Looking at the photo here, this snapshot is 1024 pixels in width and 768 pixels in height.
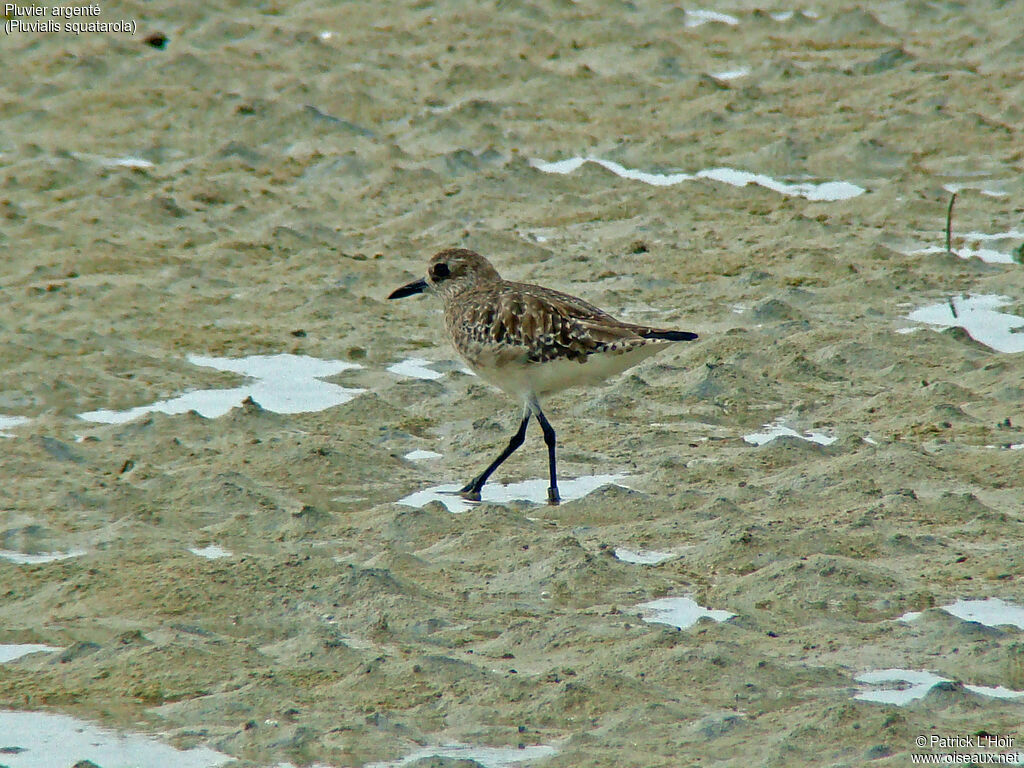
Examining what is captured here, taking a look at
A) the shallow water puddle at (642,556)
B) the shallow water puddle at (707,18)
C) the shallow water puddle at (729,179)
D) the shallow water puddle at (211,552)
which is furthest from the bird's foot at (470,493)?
the shallow water puddle at (707,18)

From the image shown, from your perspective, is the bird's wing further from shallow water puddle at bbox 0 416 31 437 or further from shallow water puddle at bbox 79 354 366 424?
shallow water puddle at bbox 0 416 31 437

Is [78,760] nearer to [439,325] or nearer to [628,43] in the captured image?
[439,325]

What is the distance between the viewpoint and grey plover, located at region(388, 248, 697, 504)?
19.5ft

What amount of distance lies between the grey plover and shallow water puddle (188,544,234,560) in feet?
3.25

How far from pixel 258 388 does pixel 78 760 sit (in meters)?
3.03

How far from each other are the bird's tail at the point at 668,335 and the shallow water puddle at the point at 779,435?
0.59m

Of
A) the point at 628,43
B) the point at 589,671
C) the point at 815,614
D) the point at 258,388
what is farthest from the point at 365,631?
the point at 628,43

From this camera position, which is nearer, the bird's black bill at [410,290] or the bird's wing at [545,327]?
the bird's wing at [545,327]

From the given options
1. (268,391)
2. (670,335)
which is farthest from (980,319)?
(268,391)

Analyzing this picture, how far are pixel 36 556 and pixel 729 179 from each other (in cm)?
507

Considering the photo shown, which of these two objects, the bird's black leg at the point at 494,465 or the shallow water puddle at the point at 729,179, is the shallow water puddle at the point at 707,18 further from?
the bird's black leg at the point at 494,465

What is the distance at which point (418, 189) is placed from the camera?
9.00m

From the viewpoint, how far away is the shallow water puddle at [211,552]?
529 cm

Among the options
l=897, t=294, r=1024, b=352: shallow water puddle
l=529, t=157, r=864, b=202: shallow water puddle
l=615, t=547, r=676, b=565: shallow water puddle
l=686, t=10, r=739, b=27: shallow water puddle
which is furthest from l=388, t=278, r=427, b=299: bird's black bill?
l=686, t=10, r=739, b=27: shallow water puddle
